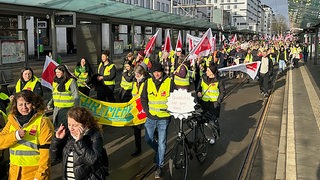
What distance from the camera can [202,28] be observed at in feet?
96.4

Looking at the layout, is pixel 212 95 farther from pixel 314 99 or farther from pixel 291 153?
pixel 314 99

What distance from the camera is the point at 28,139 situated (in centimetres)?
400

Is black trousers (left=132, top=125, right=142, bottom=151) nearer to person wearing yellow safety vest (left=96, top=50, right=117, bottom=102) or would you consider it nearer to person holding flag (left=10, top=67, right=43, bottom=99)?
person holding flag (left=10, top=67, right=43, bottom=99)

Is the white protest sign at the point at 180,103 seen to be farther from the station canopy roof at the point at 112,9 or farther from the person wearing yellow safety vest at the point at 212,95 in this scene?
the station canopy roof at the point at 112,9

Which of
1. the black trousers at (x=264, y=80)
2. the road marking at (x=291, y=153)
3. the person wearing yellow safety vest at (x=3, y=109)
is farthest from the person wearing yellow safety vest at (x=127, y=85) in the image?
the black trousers at (x=264, y=80)

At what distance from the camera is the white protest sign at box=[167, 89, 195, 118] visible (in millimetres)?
5980

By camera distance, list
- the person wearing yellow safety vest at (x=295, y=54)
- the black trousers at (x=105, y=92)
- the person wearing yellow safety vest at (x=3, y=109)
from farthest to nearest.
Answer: the person wearing yellow safety vest at (x=295, y=54) < the black trousers at (x=105, y=92) < the person wearing yellow safety vest at (x=3, y=109)

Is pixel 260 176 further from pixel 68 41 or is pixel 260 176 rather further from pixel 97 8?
pixel 68 41

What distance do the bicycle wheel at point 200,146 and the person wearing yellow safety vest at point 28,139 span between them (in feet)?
11.6

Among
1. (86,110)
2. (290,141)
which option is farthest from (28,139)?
(290,141)

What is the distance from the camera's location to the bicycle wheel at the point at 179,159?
6.06m

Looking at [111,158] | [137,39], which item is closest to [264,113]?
[111,158]

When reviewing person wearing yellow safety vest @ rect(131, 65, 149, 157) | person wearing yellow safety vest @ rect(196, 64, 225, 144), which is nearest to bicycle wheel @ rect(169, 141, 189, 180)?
person wearing yellow safety vest @ rect(131, 65, 149, 157)

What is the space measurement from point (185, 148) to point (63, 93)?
2415 mm
